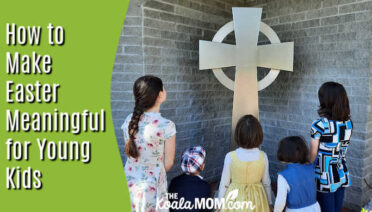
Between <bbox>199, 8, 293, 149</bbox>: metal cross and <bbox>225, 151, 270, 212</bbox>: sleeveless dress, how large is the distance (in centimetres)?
88

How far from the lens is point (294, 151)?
2086 mm

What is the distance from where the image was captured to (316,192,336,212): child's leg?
90.6 inches

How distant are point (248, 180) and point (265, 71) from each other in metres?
2.18

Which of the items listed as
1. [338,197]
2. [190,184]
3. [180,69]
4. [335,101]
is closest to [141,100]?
[190,184]

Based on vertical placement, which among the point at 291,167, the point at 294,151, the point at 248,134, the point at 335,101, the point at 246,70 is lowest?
the point at 291,167

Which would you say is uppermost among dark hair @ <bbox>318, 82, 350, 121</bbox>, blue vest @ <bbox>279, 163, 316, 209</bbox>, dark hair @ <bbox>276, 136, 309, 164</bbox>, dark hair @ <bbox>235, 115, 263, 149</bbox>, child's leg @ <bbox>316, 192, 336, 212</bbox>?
dark hair @ <bbox>318, 82, 350, 121</bbox>

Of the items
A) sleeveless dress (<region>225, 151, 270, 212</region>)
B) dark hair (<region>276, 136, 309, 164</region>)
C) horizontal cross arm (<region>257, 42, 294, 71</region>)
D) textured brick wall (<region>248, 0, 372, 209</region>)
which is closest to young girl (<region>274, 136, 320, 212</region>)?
dark hair (<region>276, 136, 309, 164</region>)

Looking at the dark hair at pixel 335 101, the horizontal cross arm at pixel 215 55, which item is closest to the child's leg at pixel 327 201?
the dark hair at pixel 335 101

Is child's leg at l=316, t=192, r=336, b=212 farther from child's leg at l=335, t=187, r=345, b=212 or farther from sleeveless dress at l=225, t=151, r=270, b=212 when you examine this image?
sleeveless dress at l=225, t=151, r=270, b=212

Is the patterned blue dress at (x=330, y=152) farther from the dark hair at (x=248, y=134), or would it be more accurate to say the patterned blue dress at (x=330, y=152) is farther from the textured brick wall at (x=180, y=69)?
the textured brick wall at (x=180, y=69)

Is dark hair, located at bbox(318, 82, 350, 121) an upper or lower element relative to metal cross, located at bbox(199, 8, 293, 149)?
lower

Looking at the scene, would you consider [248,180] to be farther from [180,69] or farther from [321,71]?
[321,71]

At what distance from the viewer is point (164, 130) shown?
6.40 feet

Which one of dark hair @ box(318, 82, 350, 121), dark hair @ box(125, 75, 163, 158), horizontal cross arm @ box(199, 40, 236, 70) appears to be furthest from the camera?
horizontal cross arm @ box(199, 40, 236, 70)
